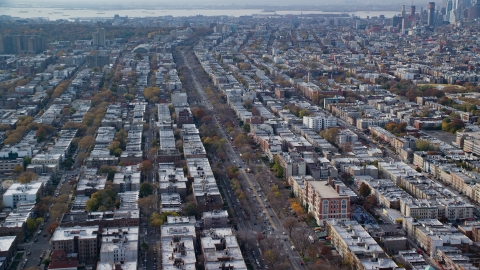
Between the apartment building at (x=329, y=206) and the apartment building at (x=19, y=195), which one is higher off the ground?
the apartment building at (x=329, y=206)

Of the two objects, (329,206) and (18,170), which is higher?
(329,206)

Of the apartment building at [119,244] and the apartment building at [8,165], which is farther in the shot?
the apartment building at [8,165]

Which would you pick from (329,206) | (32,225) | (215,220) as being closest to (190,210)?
(215,220)

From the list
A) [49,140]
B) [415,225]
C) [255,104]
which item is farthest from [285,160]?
[255,104]

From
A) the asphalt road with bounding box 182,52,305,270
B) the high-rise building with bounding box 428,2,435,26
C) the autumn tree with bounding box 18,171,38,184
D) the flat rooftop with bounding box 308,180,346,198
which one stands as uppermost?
the high-rise building with bounding box 428,2,435,26

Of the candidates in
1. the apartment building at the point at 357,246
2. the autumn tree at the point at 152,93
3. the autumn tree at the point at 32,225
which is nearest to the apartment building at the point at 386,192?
the apartment building at the point at 357,246

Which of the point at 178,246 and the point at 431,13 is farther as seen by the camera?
the point at 431,13

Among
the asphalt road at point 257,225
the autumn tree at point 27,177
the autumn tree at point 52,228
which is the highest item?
Result: the autumn tree at point 27,177

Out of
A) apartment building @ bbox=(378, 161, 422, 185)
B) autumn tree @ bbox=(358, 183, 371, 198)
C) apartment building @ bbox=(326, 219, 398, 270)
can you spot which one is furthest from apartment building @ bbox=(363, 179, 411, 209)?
apartment building @ bbox=(326, 219, 398, 270)

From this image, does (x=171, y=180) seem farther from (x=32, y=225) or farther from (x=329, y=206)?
(x=329, y=206)

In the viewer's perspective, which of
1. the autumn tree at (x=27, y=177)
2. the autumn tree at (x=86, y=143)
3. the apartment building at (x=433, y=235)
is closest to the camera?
the apartment building at (x=433, y=235)

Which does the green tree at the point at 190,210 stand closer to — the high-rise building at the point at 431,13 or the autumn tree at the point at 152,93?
the autumn tree at the point at 152,93

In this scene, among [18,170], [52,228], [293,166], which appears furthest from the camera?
[18,170]

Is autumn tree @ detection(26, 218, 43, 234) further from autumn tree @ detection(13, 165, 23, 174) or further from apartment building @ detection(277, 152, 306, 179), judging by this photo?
apartment building @ detection(277, 152, 306, 179)
